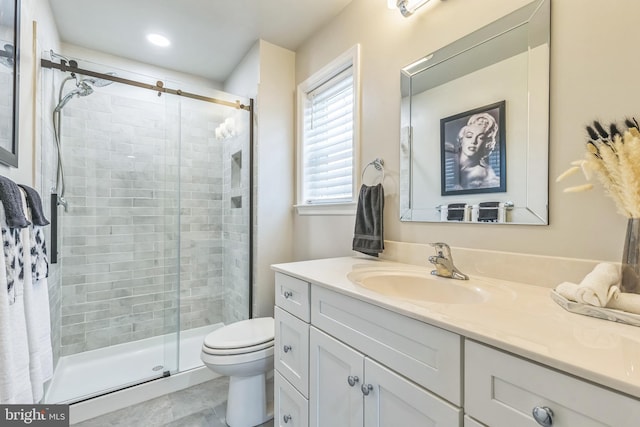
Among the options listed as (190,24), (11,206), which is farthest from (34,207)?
(190,24)

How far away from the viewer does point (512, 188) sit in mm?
1070

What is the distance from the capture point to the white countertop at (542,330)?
0.48 metres

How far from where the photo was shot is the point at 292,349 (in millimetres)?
1291

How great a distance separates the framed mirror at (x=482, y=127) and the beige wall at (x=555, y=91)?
0.13ft

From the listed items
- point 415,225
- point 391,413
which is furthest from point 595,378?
point 415,225

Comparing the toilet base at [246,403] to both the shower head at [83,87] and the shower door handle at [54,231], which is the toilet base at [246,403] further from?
the shower head at [83,87]

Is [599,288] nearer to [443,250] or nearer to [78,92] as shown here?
[443,250]

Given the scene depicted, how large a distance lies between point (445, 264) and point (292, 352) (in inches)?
30.0

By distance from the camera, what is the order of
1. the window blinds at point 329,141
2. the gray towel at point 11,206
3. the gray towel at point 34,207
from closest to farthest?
the gray towel at point 11,206 → the gray towel at point 34,207 → the window blinds at point 329,141

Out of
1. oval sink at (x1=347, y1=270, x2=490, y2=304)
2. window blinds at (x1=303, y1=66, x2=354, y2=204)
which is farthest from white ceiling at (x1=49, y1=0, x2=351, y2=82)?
oval sink at (x1=347, y1=270, x2=490, y2=304)

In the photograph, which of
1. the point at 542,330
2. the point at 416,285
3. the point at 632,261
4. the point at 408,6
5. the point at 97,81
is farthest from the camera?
the point at 97,81

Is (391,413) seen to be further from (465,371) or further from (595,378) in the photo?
(595,378)

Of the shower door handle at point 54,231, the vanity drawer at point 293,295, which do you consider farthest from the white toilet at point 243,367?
the shower door handle at point 54,231

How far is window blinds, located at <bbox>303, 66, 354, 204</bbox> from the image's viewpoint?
1.87 metres
